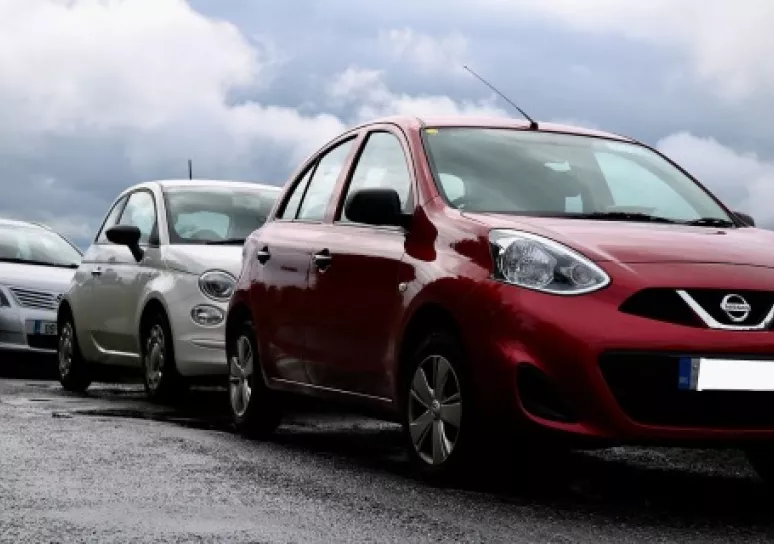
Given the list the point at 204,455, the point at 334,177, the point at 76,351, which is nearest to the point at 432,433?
the point at 204,455

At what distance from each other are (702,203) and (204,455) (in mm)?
2813

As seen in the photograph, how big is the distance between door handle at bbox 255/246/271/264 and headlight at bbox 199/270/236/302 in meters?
2.15

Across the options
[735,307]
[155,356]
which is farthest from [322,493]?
[155,356]

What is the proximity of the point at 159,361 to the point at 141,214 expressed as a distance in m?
1.68

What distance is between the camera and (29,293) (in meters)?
16.6

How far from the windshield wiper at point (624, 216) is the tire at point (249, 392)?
2.54m

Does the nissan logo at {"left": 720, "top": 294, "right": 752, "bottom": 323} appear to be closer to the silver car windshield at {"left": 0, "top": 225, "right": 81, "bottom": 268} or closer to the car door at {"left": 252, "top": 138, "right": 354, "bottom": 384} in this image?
the car door at {"left": 252, "top": 138, "right": 354, "bottom": 384}

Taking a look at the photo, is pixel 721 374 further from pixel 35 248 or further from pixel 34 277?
pixel 35 248

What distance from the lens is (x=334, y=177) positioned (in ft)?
28.5

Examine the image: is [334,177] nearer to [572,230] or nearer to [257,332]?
[257,332]

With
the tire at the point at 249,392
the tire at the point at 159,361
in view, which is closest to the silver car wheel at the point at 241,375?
the tire at the point at 249,392

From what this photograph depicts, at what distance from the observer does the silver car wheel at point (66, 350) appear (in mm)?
13953

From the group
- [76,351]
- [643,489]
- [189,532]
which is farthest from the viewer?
[76,351]

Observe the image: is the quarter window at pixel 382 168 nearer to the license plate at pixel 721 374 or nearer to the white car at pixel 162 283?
the license plate at pixel 721 374
